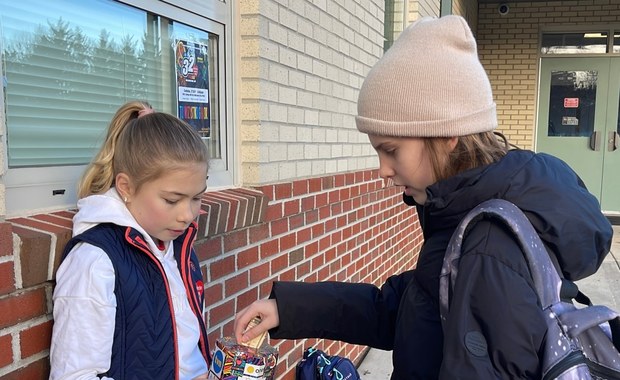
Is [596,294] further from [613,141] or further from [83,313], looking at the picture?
[83,313]

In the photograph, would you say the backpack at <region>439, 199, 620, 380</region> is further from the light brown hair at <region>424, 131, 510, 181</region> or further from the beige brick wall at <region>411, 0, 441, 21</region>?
the beige brick wall at <region>411, 0, 441, 21</region>

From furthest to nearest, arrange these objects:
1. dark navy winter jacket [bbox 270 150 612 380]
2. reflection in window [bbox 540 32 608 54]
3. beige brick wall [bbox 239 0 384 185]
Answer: reflection in window [bbox 540 32 608 54] → beige brick wall [bbox 239 0 384 185] → dark navy winter jacket [bbox 270 150 612 380]

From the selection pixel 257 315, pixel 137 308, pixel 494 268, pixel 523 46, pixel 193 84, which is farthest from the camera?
pixel 523 46

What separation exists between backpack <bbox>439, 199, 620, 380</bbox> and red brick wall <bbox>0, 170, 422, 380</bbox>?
1.02 meters

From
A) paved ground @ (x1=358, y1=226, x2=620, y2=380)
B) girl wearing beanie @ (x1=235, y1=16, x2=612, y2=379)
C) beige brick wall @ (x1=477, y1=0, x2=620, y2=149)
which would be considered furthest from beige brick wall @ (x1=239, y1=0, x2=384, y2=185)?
beige brick wall @ (x1=477, y1=0, x2=620, y2=149)

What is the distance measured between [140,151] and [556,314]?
117 centimetres

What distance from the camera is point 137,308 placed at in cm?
155

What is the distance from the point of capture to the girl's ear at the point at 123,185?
1.69 m

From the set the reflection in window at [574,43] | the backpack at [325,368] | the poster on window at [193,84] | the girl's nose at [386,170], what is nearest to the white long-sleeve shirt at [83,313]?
the girl's nose at [386,170]

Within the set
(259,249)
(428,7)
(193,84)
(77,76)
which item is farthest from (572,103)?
(77,76)

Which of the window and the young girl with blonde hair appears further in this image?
the window

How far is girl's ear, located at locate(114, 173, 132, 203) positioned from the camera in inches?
66.6

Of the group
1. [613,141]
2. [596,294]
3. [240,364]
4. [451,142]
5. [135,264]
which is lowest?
[596,294]

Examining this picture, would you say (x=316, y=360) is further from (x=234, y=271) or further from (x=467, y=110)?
(x=467, y=110)
